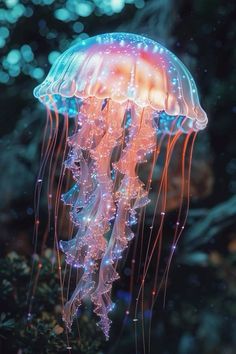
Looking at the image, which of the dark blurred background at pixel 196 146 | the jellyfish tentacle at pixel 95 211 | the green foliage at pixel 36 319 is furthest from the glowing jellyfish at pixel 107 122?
the dark blurred background at pixel 196 146

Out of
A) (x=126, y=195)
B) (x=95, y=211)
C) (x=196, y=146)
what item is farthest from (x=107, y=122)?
(x=196, y=146)

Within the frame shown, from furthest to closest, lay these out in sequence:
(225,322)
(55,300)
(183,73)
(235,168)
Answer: (235,168), (225,322), (55,300), (183,73)

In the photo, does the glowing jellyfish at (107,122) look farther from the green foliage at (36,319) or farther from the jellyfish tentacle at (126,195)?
the green foliage at (36,319)

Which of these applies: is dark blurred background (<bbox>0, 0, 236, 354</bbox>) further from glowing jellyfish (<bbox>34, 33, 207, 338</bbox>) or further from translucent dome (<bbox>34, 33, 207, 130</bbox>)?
translucent dome (<bbox>34, 33, 207, 130</bbox>)

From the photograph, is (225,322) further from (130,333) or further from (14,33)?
(14,33)

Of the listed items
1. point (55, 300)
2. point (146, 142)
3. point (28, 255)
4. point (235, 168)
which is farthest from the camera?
point (235, 168)

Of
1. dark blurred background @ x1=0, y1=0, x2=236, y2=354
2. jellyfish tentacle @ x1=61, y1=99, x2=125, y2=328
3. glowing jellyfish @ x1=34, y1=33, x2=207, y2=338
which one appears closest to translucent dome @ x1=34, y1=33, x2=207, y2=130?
glowing jellyfish @ x1=34, y1=33, x2=207, y2=338

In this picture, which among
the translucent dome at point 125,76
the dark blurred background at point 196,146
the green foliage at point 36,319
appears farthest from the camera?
the dark blurred background at point 196,146

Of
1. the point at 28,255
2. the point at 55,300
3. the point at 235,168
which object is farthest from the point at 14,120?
the point at 235,168

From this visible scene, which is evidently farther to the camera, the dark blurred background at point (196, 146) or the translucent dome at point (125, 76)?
the dark blurred background at point (196, 146)
